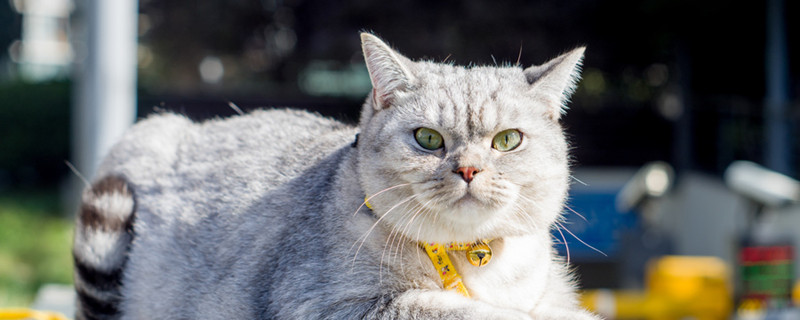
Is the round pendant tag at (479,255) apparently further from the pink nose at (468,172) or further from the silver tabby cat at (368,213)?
the pink nose at (468,172)

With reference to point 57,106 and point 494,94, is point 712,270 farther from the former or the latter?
point 57,106

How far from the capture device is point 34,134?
34.1 ft

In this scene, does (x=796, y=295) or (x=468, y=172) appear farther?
(x=796, y=295)

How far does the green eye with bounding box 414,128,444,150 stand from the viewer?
59.3 inches

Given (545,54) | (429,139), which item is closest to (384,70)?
(429,139)

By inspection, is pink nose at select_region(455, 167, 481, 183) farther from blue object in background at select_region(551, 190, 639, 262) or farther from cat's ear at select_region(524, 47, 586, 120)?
blue object in background at select_region(551, 190, 639, 262)

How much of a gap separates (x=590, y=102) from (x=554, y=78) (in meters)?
7.66

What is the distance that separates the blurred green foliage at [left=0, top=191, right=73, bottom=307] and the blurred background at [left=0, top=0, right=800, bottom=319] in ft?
0.08

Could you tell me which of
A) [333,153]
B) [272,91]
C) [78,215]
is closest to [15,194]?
[272,91]

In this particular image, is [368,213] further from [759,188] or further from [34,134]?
[34,134]

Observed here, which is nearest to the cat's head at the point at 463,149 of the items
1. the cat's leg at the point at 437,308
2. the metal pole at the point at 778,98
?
the cat's leg at the point at 437,308

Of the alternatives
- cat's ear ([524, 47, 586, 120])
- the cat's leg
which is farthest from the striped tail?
cat's ear ([524, 47, 586, 120])

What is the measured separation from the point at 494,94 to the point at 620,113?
760 centimetres

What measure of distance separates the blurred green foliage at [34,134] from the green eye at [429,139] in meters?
10.1
